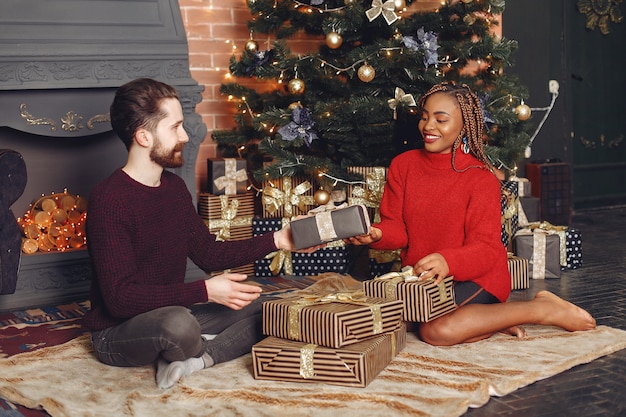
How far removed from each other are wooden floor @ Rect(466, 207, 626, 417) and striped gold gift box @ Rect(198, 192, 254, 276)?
149 centimetres

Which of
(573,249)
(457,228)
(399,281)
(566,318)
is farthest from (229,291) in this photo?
(573,249)

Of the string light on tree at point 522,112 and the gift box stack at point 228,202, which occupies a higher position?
the string light on tree at point 522,112

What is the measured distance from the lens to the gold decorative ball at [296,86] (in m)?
4.53

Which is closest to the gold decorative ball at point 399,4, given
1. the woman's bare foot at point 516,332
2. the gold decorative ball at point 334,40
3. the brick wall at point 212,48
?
the gold decorative ball at point 334,40

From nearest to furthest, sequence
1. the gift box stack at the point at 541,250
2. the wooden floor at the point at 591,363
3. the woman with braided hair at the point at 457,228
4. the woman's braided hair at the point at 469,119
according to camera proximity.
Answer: the wooden floor at the point at 591,363 < the woman with braided hair at the point at 457,228 < the woman's braided hair at the point at 469,119 < the gift box stack at the point at 541,250

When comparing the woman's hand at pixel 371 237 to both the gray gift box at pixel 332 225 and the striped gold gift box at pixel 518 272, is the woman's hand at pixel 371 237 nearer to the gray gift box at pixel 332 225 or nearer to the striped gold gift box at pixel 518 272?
the gray gift box at pixel 332 225

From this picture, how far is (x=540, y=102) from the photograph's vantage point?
6.74 m

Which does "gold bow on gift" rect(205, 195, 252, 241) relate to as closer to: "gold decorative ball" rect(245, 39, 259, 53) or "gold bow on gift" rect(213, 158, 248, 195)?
"gold bow on gift" rect(213, 158, 248, 195)

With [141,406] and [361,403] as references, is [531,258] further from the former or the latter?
[141,406]

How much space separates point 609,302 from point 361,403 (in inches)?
70.1

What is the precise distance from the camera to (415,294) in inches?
121

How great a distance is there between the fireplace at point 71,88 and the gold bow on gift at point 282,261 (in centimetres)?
43

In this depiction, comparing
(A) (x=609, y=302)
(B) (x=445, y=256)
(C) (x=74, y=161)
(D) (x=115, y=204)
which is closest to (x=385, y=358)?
(B) (x=445, y=256)

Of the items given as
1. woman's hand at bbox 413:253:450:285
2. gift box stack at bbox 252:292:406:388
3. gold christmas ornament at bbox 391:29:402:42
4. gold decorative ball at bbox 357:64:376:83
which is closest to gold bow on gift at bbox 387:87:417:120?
gold decorative ball at bbox 357:64:376:83
